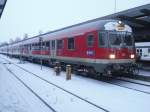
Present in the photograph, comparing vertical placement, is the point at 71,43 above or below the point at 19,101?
above

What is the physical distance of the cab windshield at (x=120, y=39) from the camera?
44.8 feet

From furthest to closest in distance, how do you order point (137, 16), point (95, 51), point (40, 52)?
point (40, 52) → point (137, 16) → point (95, 51)

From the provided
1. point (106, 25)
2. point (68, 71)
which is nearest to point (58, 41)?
point (68, 71)

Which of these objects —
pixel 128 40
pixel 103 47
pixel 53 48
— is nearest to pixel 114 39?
pixel 103 47

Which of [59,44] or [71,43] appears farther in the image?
[59,44]

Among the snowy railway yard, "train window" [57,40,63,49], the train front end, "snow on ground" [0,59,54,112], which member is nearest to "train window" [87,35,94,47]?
the train front end

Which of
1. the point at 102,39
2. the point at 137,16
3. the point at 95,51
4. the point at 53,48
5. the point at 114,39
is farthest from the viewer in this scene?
the point at 53,48

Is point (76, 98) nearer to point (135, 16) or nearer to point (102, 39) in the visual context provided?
point (102, 39)

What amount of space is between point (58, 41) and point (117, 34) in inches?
295

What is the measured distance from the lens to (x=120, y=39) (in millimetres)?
13930

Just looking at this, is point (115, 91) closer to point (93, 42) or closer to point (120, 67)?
point (120, 67)

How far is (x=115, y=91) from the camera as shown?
1155 centimetres

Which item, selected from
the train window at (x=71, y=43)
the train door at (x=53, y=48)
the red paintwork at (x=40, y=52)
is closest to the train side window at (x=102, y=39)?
the train window at (x=71, y=43)

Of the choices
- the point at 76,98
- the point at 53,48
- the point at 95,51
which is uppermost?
the point at 53,48
